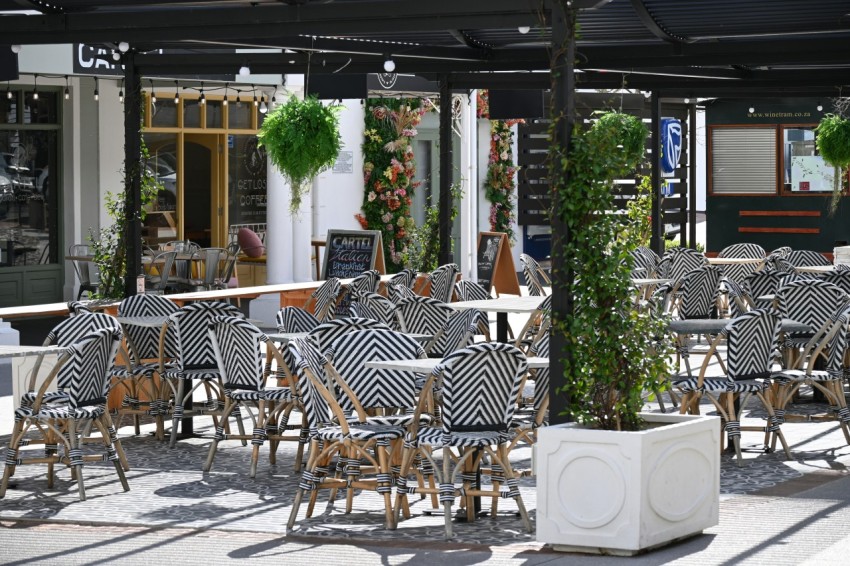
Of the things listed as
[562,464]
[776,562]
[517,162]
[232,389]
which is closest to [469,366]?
[562,464]

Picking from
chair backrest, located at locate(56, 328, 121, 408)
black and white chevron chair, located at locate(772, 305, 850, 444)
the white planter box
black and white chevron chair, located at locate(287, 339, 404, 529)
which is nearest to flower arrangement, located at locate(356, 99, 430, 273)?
black and white chevron chair, located at locate(772, 305, 850, 444)

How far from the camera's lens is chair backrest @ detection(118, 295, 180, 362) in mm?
10320

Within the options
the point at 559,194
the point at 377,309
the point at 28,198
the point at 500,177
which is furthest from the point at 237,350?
the point at 500,177

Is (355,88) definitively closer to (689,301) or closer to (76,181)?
(689,301)

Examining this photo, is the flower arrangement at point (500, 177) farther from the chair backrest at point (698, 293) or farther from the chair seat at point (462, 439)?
the chair seat at point (462, 439)

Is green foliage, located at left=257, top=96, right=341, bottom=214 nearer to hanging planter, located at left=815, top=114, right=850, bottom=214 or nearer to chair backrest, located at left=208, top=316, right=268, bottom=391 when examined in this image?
chair backrest, located at left=208, top=316, right=268, bottom=391

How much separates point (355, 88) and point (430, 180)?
8.91 m

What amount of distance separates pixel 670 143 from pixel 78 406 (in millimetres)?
16116

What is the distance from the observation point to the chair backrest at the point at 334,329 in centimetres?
797

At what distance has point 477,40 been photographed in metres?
12.1

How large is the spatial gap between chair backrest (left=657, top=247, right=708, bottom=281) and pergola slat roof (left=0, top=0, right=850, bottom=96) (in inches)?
68.9

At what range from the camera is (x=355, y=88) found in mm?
14109

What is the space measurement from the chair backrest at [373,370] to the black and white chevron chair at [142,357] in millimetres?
2503

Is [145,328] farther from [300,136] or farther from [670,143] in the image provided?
[670,143]
